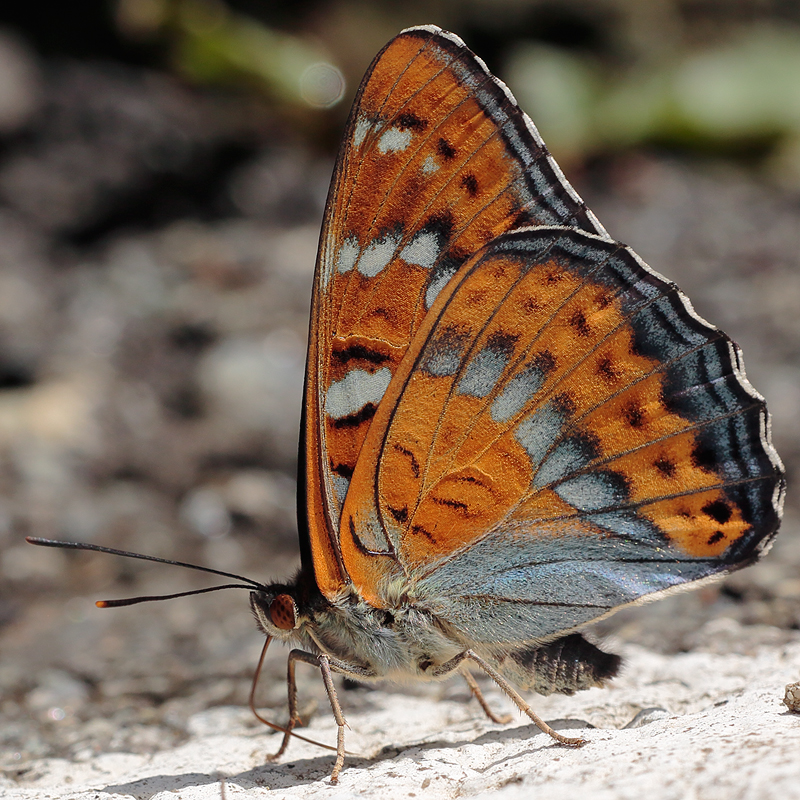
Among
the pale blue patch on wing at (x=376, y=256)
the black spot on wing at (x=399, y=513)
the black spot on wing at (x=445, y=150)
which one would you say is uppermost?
the black spot on wing at (x=445, y=150)

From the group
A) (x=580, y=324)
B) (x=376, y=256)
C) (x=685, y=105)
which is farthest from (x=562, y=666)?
(x=685, y=105)

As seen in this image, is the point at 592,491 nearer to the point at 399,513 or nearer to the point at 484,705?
the point at 399,513

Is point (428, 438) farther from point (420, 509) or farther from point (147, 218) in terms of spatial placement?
point (147, 218)

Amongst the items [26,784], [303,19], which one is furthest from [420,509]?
[303,19]

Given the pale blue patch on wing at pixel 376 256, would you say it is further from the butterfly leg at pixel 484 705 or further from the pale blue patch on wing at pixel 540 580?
the butterfly leg at pixel 484 705

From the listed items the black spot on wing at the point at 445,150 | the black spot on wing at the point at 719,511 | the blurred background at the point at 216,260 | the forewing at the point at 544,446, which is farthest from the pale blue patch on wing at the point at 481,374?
the blurred background at the point at 216,260

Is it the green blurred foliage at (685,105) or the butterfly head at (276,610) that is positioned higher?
the green blurred foliage at (685,105)

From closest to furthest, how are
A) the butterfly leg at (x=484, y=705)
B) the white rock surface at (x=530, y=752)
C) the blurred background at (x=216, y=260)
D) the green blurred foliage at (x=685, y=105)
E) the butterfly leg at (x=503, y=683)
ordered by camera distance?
the white rock surface at (x=530, y=752), the butterfly leg at (x=503, y=683), the butterfly leg at (x=484, y=705), the blurred background at (x=216, y=260), the green blurred foliage at (x=685, y=105)

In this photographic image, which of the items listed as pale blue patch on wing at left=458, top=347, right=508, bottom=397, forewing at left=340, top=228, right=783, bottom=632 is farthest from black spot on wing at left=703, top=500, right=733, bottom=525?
pale blue patch on wing at left=458, top=347, right=508, bottom=397
